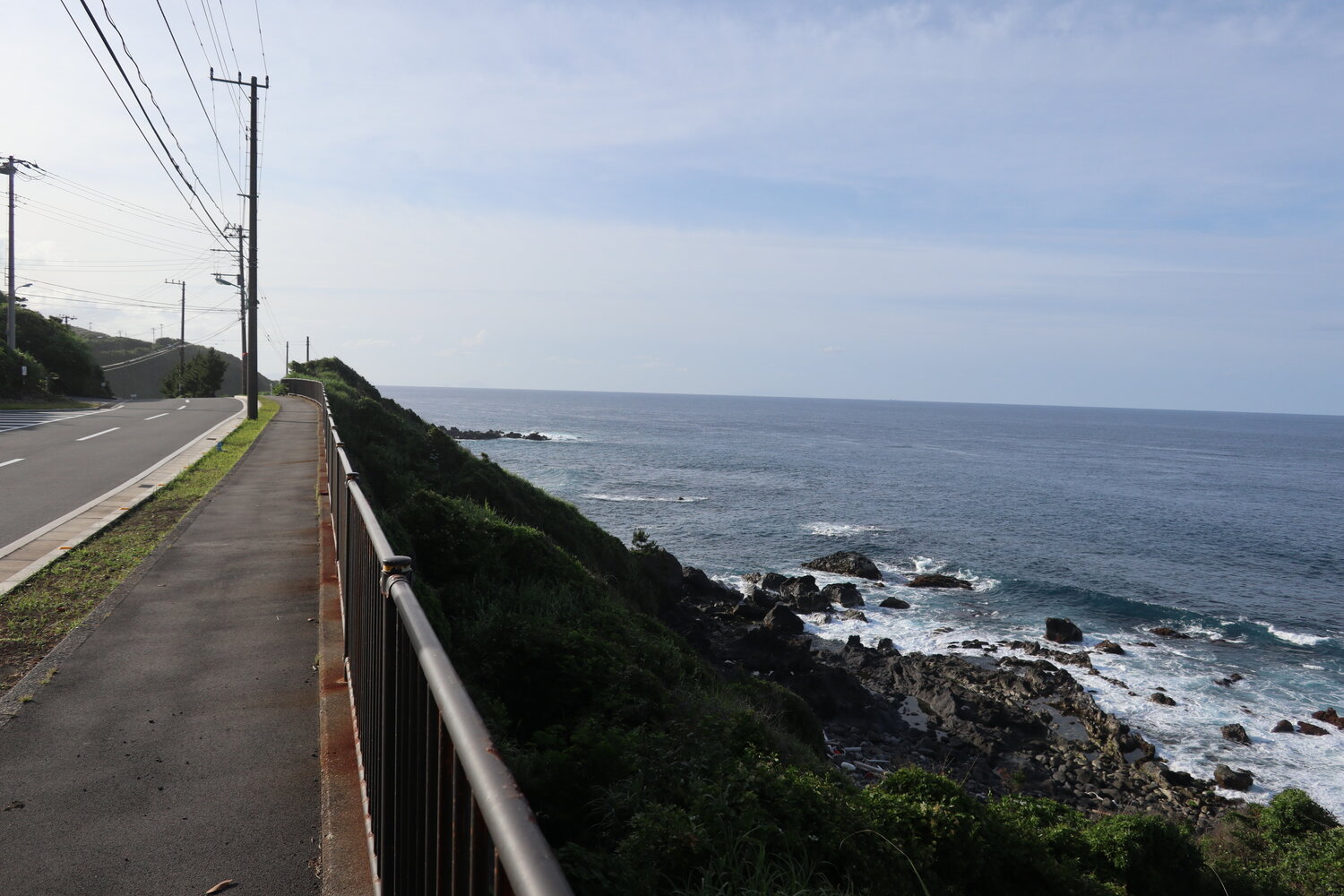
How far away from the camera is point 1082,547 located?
137 ft

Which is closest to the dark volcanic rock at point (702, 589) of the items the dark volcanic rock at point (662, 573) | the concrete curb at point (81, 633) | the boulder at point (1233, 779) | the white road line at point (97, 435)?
the dark volcanic rock at point (662, 573)

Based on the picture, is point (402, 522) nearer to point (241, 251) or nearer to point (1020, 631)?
point (1020, 631)

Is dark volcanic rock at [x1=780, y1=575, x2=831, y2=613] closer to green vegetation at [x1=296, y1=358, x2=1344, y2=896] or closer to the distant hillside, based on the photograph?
green vegetation at [x1=296, y1=358, x2=1344, y2=896]

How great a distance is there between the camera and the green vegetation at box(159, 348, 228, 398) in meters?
54.0

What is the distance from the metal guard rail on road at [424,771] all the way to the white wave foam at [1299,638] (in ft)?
110

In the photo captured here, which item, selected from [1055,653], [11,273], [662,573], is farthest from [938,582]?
[11,273]

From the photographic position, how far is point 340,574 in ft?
19.7

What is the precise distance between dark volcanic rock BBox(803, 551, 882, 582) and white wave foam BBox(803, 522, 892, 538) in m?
5.92

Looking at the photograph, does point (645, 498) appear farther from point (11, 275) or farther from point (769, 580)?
point (11, 275)

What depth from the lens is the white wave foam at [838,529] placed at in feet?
143

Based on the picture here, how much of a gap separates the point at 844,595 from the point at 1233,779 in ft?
46.8

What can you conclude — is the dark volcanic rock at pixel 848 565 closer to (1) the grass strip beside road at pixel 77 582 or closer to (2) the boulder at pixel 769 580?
(2) the boulder at pixel 769 580

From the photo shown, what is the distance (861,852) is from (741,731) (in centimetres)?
199

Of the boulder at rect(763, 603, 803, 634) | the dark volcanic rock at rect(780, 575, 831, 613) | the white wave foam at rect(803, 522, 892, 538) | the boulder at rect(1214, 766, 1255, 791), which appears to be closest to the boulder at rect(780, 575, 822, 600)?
the dark volcanic rock at rect(780, 575, 831, 613)
